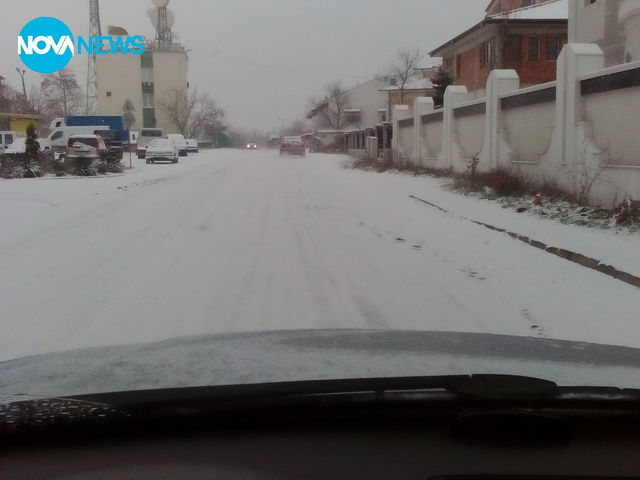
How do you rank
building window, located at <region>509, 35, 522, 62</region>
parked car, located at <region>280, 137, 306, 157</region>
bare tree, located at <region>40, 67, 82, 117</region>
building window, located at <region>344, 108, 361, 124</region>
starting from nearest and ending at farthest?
building window, located at <region>509, 35, 522, 62</region> → parked car, located at <region>280, 137, 306, 157</region> → bare tree, located at <region>40, 67, 82, 117</region> → building window, located at <region>344, 108, 361, 124</region>

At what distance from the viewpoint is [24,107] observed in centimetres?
6800

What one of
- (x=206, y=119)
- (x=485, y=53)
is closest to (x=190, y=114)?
(x=206, y=119)

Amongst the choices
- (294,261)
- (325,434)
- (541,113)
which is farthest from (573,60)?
(325,434)

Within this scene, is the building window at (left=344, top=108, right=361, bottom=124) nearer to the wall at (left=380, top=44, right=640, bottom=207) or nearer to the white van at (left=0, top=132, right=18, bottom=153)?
the white van at (left=0, top=132, right=18, bottom=153)

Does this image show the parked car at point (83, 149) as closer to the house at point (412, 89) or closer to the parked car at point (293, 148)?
the parked car at point (293, 148)

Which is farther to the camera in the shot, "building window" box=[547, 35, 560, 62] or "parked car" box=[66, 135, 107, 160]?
"building window" box=[547, 35, 560, 62]

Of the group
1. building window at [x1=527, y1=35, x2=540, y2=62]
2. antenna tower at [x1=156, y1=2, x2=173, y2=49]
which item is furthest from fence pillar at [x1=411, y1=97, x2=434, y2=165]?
antenna tower at [x1=156, y1=2, x2=173, y2=49]

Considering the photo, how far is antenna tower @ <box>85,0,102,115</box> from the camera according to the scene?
45.5 m

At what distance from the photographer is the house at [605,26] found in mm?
23763

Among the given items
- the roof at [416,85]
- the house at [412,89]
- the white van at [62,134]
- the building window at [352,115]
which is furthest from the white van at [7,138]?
the building window at [352,115]

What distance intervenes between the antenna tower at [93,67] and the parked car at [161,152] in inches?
384

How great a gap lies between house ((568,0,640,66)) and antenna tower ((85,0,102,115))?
29.5 meters

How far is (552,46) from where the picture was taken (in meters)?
39.9

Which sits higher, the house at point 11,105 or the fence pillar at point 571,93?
the house at point 11,105
